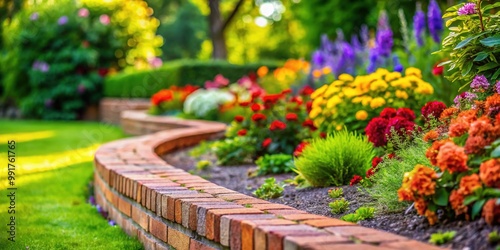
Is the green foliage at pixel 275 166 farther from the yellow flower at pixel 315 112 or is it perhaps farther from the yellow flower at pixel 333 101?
the yellow flower at pixel 333 101

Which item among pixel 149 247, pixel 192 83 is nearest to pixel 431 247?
pixel 149 247

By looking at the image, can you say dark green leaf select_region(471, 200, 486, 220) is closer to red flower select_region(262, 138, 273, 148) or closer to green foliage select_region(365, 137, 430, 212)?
green foliage select_region(365, 137, 430, 212)

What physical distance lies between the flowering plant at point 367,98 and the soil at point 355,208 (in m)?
0.60

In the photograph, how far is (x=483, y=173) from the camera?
224 centimetres

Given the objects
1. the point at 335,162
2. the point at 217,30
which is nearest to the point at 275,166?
the point at 335,162

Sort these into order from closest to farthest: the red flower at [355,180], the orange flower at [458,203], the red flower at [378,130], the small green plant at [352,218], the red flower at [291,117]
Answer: the orange flower at [458,203] → the small green plant at [352,218] → the red flower at [355,180] → the red flower at [378,130] → the red flower at [291,117]

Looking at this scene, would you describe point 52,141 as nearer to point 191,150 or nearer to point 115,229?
point 191,150

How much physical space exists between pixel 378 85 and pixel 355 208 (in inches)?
73.6

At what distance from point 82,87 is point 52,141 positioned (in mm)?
7259

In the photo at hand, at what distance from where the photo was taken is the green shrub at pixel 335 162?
12.4 feet

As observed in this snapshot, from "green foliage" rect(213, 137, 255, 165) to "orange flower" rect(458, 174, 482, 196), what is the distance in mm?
3353

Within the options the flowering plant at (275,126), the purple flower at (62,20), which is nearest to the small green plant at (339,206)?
the flowering plant at (275,126)

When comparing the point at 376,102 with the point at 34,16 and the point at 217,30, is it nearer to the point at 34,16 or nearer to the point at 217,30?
the point at 34,16

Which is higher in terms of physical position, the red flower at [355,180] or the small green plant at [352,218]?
the red flower at [355,180]
